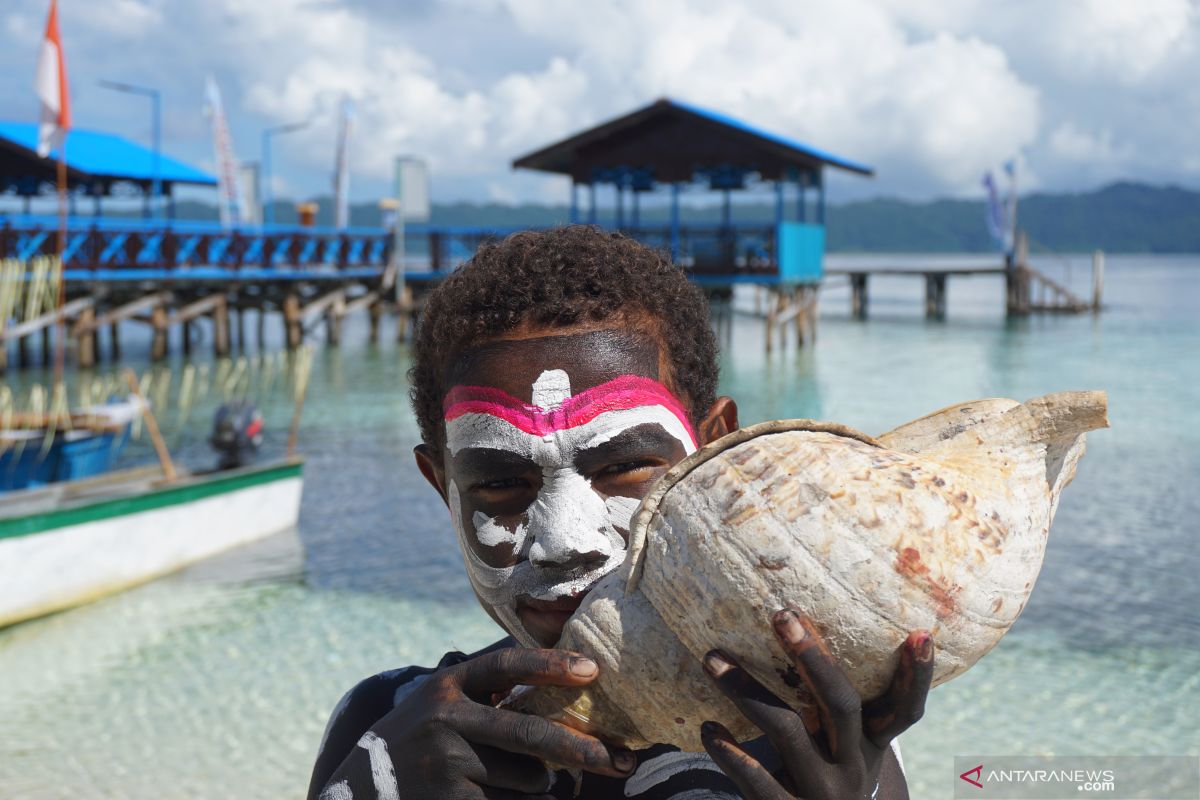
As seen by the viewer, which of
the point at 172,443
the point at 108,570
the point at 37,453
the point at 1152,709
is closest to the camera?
the point at 1152,709

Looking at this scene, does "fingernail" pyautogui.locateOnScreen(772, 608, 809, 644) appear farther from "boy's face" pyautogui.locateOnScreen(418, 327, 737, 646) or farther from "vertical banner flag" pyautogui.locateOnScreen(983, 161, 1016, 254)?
"vertical banner flag" pyautogui.locateOnScreen(983, 161, 1016, 254)

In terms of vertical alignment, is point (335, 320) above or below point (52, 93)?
below

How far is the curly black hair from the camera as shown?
166 cm

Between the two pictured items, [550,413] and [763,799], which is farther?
[550,413]

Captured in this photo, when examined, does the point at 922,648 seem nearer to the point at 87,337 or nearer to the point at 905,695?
the point at 905,695

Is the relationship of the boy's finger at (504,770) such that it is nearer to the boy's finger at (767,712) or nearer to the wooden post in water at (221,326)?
the boy's finger at (767,712)

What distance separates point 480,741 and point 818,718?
1.44ft

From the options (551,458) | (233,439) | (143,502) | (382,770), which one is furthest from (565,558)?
(233,439)

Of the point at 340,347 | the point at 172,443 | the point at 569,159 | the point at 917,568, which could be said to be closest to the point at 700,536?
the point at 917,568

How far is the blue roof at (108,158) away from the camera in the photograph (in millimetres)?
26656

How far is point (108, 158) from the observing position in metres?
29.4

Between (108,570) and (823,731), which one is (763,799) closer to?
(823,731)

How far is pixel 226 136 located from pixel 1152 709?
32.0 meters

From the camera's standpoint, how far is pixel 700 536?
1.25m
